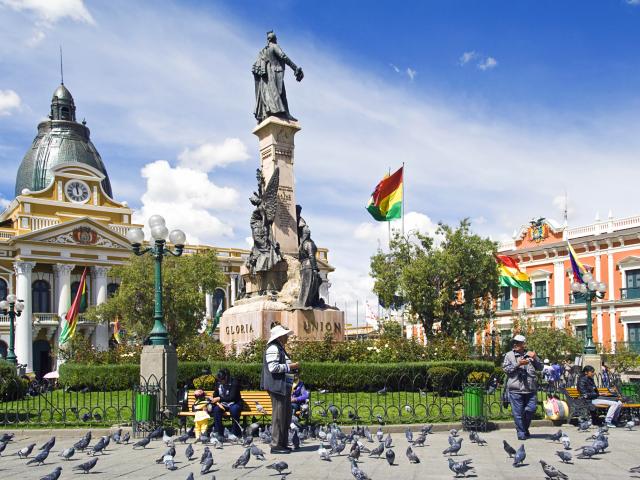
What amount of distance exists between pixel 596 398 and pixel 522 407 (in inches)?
127

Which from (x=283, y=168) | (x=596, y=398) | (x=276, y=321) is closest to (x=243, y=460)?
(x=596, y=398)

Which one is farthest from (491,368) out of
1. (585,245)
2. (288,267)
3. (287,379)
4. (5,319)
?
(5,319)

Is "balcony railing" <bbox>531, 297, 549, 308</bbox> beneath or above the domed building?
beneath

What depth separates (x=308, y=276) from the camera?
1853 centimetres

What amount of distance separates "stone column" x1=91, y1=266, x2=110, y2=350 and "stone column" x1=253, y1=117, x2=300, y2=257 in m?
40.8

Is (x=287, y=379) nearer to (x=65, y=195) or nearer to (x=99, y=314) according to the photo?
(x=99, y=314)

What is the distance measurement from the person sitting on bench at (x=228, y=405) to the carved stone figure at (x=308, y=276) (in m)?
6.74

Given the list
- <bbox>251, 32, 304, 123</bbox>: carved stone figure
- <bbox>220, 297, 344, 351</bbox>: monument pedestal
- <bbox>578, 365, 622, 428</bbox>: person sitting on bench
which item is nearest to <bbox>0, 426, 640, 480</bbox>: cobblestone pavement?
<bbox>578, 365, 622, 428</bbox>: person sitting on bench

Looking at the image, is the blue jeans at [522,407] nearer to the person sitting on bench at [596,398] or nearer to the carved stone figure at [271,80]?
the person sitting on bench at [596,398]

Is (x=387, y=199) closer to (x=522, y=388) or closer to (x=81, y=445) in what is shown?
(x=522, y=388)

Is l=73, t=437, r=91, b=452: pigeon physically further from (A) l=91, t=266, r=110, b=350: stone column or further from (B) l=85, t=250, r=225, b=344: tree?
(A) l=91, t=266, r=110, b=350: stone column

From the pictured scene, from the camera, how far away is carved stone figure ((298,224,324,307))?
60.5 ft

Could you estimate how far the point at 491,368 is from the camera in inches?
794

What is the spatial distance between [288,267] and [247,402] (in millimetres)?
7128
